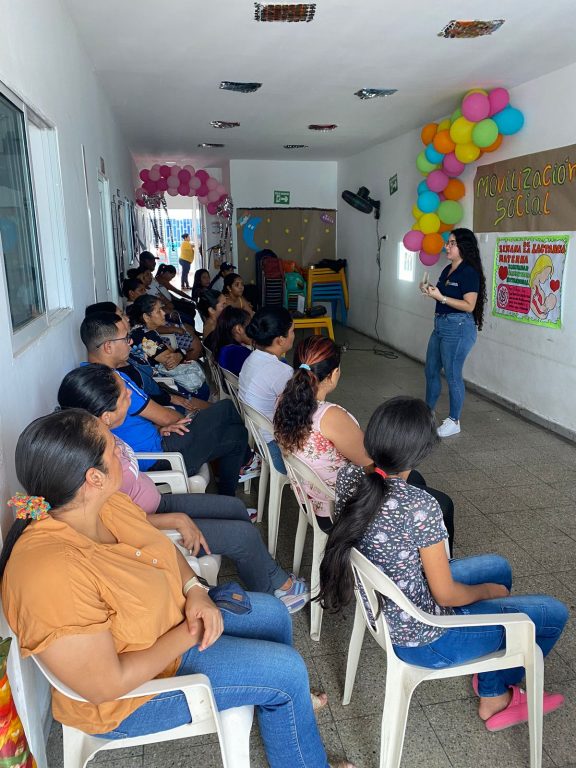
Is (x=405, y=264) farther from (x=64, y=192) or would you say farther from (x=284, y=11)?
(x=64, y=192)

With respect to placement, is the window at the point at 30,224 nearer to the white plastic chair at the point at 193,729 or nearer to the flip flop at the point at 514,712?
the white plastic chair at the point at 193,729

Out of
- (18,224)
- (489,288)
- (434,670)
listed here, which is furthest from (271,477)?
(489,288)

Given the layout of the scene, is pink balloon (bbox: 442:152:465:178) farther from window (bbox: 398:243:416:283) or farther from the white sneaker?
the white sneaker

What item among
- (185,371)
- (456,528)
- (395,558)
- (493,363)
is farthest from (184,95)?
(395,558)

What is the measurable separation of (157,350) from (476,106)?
2968 mm

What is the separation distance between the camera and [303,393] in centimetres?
196

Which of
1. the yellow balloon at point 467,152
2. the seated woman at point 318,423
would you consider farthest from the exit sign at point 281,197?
the seated woman at point 318,423

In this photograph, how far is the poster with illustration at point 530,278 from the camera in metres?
3.98

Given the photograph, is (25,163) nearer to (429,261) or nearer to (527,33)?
(527,33)

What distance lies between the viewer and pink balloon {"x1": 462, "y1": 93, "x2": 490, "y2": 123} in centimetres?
419

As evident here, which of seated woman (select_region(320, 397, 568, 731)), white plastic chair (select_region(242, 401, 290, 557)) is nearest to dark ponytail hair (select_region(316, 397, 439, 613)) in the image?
seated woman (select_region(320, 397, 568, 731))

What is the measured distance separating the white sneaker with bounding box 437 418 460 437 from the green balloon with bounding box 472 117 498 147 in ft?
6.93

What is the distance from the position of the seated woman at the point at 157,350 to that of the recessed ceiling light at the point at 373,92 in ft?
8.16

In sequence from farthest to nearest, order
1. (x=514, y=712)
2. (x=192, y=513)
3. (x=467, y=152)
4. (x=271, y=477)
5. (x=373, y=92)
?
1. (x=373, y=92)
2. (x=467, y=152)
3. (x=271, y=477)
4. (x=192, y=513)
5. (x=514, y=712)
